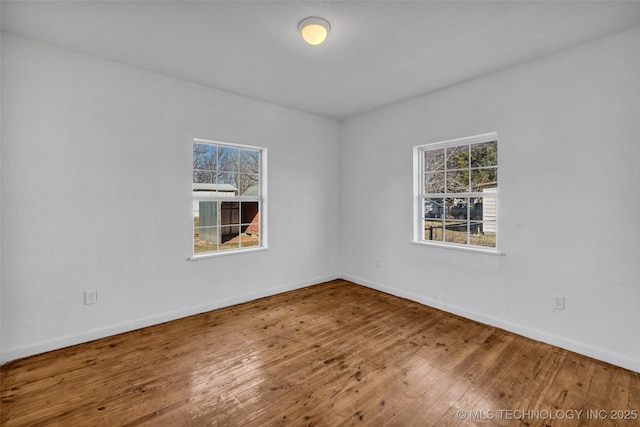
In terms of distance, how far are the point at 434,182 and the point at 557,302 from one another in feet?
5.75

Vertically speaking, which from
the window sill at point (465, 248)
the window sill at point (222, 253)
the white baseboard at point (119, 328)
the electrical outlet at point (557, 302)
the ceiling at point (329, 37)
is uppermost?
the ceiling at point (329, 37)

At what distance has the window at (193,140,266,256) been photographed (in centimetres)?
342

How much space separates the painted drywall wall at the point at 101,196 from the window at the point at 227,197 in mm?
175

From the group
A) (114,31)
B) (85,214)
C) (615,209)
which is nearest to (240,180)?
(85,214)

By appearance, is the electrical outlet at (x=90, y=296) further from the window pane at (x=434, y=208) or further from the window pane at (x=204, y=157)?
the window pane at (x=434, y=208)

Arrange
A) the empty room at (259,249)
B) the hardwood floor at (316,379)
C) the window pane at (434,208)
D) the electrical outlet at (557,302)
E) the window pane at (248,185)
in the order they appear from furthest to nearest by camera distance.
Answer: the window pane at (248,185) < the window pane at (434,208) < the electrical outlet at (557,302) < the empty room at (259,249) < the hardwood floor at (316,379)

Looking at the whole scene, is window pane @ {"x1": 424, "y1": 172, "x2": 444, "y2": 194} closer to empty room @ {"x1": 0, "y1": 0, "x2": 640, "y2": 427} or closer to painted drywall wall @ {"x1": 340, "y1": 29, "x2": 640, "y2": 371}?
empty room @ {"x1": 0, "y1": 0, "x2": 640, "y2": 427}

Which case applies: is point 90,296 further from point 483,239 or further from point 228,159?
point 483,239

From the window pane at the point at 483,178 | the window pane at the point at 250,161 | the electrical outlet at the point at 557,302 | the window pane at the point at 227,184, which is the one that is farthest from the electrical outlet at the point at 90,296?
the electrical outlet at the point at 557,302

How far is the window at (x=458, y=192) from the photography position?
10.2 feet

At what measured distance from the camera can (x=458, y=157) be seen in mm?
3395

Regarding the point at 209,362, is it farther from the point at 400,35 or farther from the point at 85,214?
the point at 400,35

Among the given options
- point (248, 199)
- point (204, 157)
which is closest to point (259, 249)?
point (248, 199)

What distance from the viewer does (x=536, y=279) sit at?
8.87 feet
